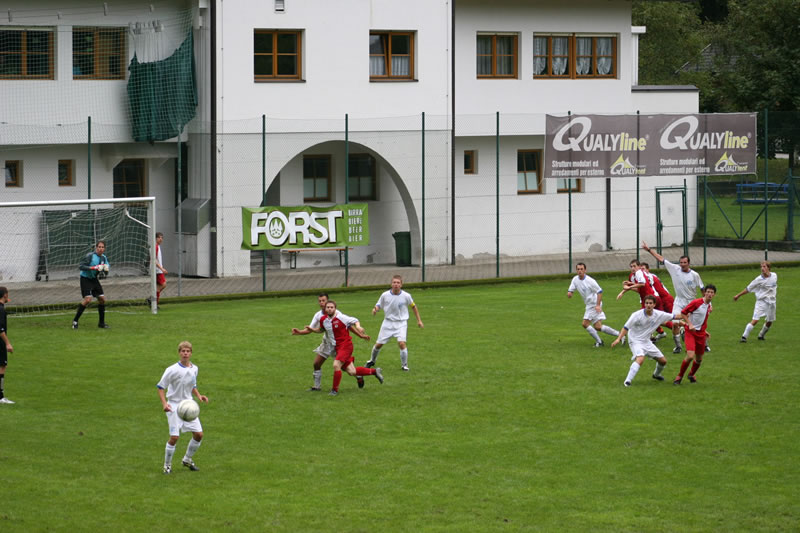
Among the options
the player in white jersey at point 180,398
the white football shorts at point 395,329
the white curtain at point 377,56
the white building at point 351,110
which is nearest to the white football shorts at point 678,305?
the white football shorts at point 395,329

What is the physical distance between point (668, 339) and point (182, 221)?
15.3m

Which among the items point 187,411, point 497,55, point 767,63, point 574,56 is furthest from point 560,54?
point 187,411

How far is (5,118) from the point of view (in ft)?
108

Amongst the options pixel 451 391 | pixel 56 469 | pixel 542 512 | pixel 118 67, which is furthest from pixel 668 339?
pixel 118 67

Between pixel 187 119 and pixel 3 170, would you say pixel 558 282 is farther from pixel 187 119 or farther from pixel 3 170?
pixel 3 170

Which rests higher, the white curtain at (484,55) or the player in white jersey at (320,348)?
the white curtain at (484,55)

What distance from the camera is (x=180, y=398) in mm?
15773

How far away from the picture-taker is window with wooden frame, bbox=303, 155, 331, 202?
3791cm

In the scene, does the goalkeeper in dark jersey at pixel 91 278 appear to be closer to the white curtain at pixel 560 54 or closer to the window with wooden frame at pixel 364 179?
the window with wooden frame at pixel 364 179

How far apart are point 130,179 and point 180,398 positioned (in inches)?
823

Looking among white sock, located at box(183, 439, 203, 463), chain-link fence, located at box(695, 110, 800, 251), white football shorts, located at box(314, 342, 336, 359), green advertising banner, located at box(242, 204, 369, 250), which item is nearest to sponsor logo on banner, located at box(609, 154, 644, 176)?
chain-link fence, located at box(695, 110, 800, 251)

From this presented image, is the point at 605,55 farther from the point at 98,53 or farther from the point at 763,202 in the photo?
the point at 98,53

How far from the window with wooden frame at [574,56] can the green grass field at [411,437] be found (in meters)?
16.2

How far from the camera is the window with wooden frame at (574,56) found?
40750 mm
